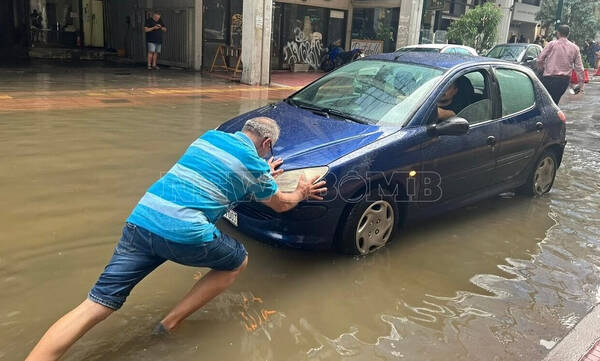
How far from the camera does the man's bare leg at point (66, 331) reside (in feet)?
7.80

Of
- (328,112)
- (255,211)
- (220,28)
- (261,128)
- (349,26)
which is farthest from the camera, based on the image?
(349,26)

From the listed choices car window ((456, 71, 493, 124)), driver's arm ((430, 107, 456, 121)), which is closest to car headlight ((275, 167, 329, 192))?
driver's arm ((430, 107, 456, 121))

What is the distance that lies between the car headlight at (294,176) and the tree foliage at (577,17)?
89.5 feet

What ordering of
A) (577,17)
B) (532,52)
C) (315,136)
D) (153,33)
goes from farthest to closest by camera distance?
1. (577,17)
2. (532,52)
3. (153,33)
4. (315,136)

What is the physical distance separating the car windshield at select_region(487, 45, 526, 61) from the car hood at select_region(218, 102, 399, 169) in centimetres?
1269

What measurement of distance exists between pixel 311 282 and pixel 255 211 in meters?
0.64

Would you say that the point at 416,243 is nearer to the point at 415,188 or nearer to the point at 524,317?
the point at 415,188

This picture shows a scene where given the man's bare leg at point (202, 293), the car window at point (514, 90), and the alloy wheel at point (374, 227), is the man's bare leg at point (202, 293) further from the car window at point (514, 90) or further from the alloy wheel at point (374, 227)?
the car window at point (514, 90)

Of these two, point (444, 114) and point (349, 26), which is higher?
point (349, 26)

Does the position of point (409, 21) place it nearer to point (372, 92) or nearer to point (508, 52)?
point (508, 52)

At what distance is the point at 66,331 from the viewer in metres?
2.41

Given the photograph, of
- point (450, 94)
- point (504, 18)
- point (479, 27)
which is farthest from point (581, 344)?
point (504, 18)

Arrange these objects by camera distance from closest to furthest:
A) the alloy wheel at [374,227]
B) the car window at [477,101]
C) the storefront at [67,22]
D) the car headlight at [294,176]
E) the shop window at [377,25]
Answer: the car headlight at [294,176], the alloy wheel at [374,227], the car window at [477,101], the storefront at [67,22], the shop window at [377,25]

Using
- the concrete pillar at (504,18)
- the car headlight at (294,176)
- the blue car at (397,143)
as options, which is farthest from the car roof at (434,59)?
the concrete pillar at (504,18)
